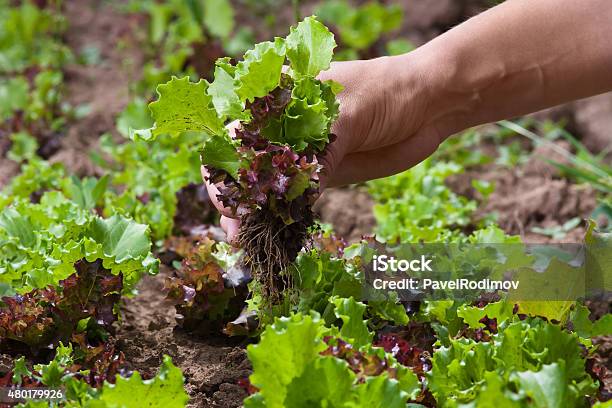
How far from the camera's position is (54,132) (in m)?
4.62

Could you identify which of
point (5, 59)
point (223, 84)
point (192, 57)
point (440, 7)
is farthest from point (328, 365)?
point (440, 7)

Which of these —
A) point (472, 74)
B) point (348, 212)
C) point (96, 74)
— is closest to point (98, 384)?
point (472, 74)

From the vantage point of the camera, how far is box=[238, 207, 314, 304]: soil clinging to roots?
2289mm

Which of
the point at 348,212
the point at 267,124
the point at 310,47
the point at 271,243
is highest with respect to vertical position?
the point at 348,212

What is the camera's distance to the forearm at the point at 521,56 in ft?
8.70

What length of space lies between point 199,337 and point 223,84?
870 millimetres

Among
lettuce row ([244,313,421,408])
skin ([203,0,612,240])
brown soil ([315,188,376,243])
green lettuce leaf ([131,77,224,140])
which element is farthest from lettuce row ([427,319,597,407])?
brown soil ([315,188,376,243])

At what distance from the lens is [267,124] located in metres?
2.23

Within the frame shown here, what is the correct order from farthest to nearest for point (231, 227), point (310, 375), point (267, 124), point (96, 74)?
point (96, 74), point (231, 227), point (267, 124), point (310, 375)

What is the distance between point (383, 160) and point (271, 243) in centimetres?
60

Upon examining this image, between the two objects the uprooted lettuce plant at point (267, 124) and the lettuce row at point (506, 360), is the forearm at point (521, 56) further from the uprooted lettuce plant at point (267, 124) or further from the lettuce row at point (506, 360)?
the lettuce row at point (506, 360)

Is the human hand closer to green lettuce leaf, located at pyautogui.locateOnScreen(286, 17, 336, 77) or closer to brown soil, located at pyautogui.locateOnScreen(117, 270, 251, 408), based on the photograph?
green lettuce leaf, located at pyautogui.locateOnScreen(286, 17, 336, 77)

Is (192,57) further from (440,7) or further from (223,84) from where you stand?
(223,84)

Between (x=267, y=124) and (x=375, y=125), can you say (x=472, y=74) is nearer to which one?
(x=375, y=125)
